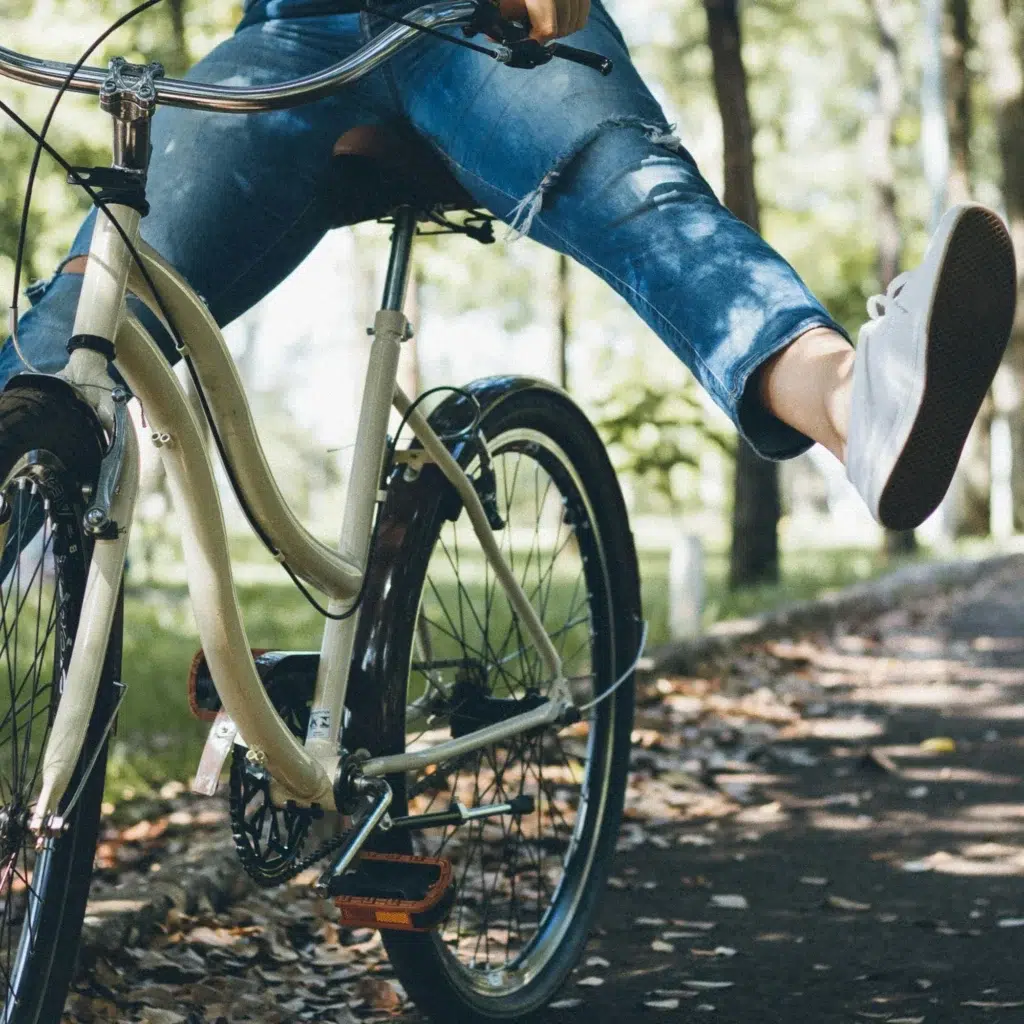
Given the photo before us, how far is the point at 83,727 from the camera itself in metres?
1.87

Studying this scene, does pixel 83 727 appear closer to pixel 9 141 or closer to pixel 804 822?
pixel 804 822

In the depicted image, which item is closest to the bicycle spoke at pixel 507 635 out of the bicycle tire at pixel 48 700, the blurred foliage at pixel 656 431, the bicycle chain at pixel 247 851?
the bicycle chain at pixel 247 851

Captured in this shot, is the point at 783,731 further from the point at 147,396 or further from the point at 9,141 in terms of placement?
the point at 9,141

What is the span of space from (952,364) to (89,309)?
3.29 feet

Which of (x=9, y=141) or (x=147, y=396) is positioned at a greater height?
(x=9, y=141)

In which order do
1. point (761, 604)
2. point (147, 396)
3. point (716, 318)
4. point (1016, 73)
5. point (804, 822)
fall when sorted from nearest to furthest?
point (147, 396) → point (716, 318) → point (804, 822) → point (761, 604) → point (1016, 73)

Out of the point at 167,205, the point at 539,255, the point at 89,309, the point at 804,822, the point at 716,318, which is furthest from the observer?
the point at 539,255

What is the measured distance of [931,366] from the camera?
6.25ft

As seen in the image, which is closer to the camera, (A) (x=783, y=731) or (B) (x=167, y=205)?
(B) (x=167, y=205)

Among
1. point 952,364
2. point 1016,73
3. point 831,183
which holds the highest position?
point 831,183

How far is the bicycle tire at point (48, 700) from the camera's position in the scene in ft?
5.78

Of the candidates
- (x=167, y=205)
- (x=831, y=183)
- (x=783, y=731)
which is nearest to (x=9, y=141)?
(x=783, y=731)

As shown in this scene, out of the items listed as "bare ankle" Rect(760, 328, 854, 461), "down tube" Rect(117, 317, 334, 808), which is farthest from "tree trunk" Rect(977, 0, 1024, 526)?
"down tube" Rect(117, 317, 334, 808)

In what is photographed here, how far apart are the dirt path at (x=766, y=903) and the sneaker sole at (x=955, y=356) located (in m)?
1.25
